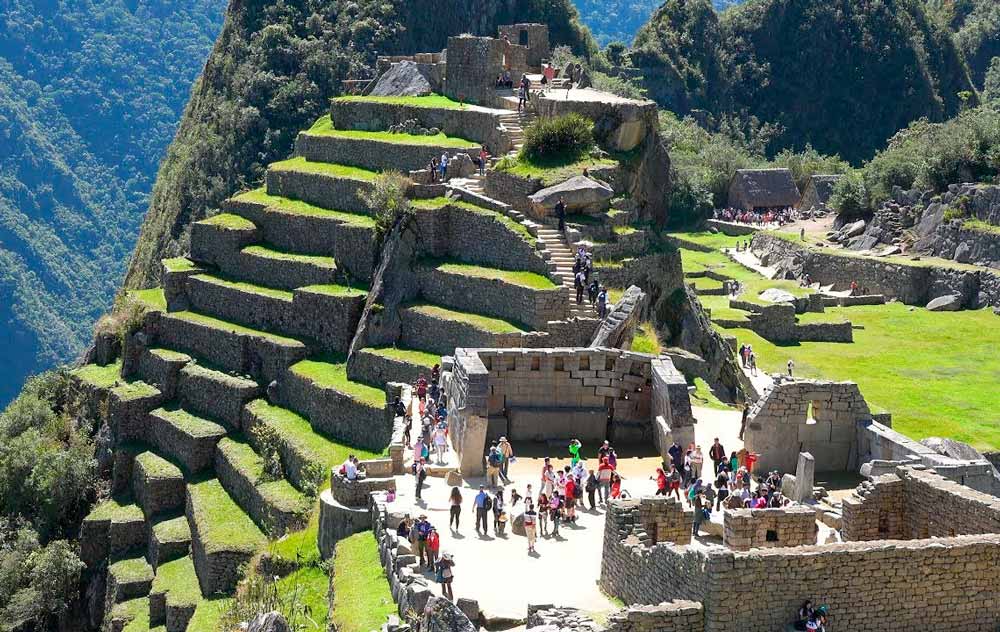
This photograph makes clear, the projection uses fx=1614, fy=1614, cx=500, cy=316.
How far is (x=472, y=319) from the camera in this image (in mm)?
44281

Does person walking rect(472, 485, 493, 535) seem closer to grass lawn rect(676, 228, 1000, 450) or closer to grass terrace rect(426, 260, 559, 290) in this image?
grass terrace rect(426, 260, 559, 290)

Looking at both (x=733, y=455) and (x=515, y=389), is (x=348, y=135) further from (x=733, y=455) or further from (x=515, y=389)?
(x=733, y=455)

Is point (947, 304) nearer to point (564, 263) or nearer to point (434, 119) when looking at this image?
point (434, 119)

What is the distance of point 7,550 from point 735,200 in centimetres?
6611

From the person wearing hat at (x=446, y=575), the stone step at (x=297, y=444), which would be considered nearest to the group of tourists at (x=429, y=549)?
the person wearing hat at (x=446, y=575)

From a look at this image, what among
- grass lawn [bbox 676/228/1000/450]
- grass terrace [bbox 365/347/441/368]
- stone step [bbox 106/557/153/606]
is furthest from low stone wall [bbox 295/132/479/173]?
stone step [bbox 106/557/153/606]

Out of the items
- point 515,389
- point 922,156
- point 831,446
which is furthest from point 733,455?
point 922,156

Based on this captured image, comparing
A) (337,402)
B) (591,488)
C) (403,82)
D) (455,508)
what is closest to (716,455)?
(591,488)

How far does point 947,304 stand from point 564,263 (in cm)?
3775

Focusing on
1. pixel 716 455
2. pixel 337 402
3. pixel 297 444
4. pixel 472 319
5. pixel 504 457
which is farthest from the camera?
pixel 337 402

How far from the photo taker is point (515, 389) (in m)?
33.3

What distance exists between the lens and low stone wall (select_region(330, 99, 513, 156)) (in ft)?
178

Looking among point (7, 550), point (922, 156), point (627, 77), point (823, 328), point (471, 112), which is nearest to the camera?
point (7, 550)

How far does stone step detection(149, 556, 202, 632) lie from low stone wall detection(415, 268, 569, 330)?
1052 cm
